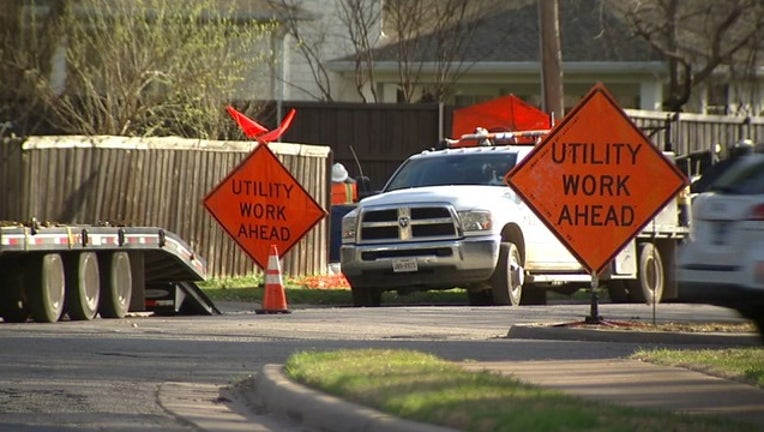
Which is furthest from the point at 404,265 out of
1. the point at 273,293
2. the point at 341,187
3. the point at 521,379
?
the point at 521,379

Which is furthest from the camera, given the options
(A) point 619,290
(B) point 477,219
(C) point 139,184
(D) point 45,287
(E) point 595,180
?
(C) point 139,184

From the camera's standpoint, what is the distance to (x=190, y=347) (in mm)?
13398

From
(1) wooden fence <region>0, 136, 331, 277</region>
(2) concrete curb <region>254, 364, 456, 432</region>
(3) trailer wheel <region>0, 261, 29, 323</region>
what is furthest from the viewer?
(1) wooden fence <region>0, 136, 331, 277</region>

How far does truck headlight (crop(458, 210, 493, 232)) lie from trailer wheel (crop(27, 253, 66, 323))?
5108mm

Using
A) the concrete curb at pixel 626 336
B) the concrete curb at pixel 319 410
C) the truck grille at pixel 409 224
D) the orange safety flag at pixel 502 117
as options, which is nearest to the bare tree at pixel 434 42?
the orange safety flag at pixel 502 117

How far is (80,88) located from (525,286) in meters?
9.76

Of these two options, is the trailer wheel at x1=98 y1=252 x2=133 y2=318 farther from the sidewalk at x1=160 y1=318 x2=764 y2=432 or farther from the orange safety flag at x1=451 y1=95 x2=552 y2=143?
the orange safety flag at x1=451 y1=95 x2=552 y2=143

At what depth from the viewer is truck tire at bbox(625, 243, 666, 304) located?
2198 centimetres

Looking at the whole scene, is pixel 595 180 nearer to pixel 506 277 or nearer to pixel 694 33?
pixel 506 277

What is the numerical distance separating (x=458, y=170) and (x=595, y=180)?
6302mm

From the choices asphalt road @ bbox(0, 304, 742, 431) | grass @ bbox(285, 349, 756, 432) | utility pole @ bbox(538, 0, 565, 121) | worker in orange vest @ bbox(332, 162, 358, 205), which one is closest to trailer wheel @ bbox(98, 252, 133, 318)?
asphalt road @ bbox(0, 304, 742, 431)

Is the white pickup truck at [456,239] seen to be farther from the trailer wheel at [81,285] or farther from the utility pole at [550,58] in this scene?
the utility pole at [550,58]

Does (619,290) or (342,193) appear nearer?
(619,290)

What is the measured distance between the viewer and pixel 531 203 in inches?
582
